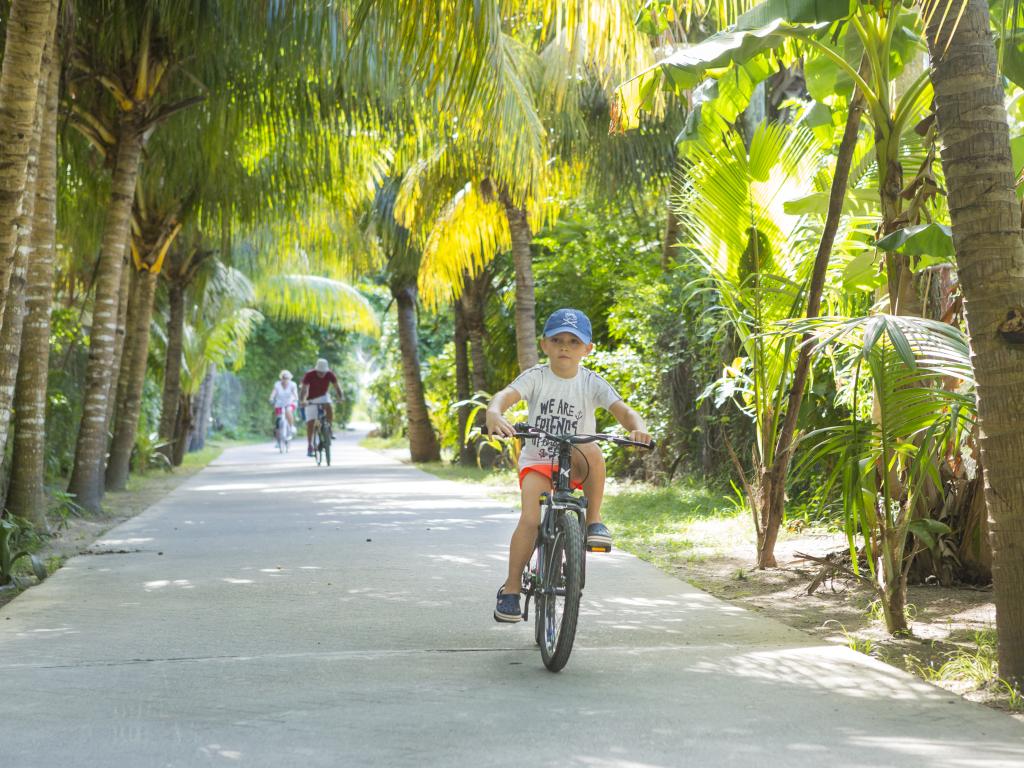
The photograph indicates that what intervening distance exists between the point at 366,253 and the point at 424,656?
594 inches

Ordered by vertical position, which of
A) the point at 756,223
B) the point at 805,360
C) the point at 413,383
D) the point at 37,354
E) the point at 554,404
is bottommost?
the point at 554,404

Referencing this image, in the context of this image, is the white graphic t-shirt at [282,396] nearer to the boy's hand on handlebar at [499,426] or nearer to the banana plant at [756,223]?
the banana plant at [756,223]

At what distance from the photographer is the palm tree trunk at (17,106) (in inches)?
286

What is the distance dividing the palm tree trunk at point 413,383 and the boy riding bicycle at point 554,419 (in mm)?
17131

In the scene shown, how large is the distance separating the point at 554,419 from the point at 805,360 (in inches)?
96.5

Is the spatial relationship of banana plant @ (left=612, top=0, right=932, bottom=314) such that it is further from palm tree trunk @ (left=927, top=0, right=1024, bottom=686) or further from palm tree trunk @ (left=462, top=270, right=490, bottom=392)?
palm tree trunk @ (left=462, top=270, right=490, bottom=392)

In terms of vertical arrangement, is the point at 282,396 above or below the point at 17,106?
below

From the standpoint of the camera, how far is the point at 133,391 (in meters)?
16.1

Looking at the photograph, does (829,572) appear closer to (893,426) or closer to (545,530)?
(893,426)

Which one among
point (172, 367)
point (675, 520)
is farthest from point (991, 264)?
point (172, 367)

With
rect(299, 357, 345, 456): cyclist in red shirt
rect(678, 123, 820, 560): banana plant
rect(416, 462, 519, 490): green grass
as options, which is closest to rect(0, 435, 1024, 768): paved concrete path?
rect(678, 123, 820, 560): banana plant

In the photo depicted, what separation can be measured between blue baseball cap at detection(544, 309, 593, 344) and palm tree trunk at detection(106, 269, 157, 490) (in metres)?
11.1

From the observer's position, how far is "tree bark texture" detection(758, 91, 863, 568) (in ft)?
24.6

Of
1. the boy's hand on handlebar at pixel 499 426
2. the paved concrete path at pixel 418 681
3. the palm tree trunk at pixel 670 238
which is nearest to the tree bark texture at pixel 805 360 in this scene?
the paved concrete path at pixel 418 681
